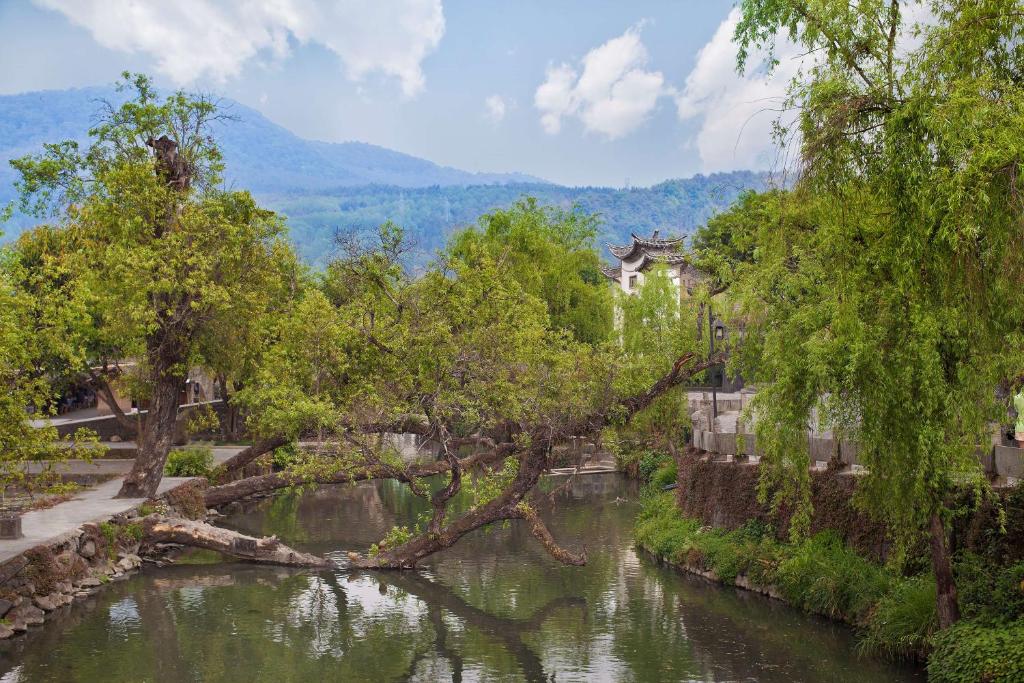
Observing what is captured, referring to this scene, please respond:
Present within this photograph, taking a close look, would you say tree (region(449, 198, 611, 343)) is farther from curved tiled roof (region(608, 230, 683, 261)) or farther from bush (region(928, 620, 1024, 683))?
bush (region(928, 620, 1024, 683))

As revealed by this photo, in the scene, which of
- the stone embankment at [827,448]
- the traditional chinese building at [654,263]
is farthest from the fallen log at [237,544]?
the traditional chinese building at [654,263]

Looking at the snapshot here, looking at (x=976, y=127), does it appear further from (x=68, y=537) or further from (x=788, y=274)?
(x=68, y=537)

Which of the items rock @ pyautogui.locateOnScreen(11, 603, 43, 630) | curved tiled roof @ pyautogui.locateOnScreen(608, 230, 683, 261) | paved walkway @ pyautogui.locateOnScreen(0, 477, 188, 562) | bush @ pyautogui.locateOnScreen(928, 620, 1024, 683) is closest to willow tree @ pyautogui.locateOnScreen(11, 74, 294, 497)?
paved walkway @ pyautogui.locateOnScreen(0, 477, 188, 562)

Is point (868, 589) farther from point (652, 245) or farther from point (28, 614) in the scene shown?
point (652, 245)

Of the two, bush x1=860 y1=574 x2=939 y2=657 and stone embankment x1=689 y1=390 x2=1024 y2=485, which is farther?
stone embankment x1=689 y1=390 x2=1024 y2=485

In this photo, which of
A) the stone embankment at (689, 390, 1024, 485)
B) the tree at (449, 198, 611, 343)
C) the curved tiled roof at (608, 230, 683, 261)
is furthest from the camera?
the curved tiled roof at (608, 230, 683, 261)

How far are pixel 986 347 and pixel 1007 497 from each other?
3.93 metres

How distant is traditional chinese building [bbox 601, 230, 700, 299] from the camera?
201 ft

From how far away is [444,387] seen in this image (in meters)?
25.7

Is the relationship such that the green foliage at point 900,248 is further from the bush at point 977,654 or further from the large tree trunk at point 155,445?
the large tree trunk at point 155,445

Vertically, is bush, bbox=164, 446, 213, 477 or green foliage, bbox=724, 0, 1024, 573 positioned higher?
green foliage, bbox=724, 0, 1024, 573

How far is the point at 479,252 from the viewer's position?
30.4 meters

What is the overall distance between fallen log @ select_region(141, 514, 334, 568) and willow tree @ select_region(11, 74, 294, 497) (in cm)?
283

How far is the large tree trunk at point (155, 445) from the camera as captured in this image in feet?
90.8
